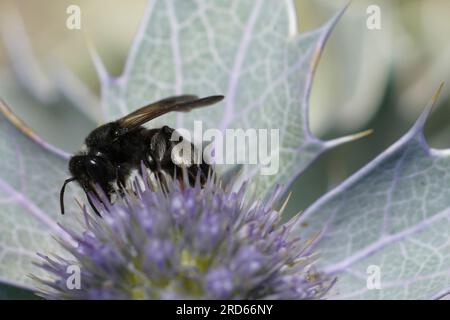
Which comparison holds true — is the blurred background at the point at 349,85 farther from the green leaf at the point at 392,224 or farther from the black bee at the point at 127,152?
the black bee at the point at 127,152

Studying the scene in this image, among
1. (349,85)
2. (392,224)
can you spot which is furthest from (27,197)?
(349,85)

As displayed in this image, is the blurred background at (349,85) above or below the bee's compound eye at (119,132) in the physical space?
above

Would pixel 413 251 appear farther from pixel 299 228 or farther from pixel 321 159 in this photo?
pixel 321 159

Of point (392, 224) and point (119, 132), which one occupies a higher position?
point (119, 132)

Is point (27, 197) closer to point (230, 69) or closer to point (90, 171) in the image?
point (90, 171)

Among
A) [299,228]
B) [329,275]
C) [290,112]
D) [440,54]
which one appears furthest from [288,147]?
[440,54]

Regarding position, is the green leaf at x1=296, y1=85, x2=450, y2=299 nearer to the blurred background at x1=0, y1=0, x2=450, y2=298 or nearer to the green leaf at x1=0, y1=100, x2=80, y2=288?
the blurred background at x1=0, y1=0, x2=450, y2=298

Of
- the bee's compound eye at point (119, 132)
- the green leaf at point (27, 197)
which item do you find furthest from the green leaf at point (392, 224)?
the green leaf at point (27, 197)

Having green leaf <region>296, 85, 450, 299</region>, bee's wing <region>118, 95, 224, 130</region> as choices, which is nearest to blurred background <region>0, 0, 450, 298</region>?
green leaf <region>296, 85, 450, 299</region>
